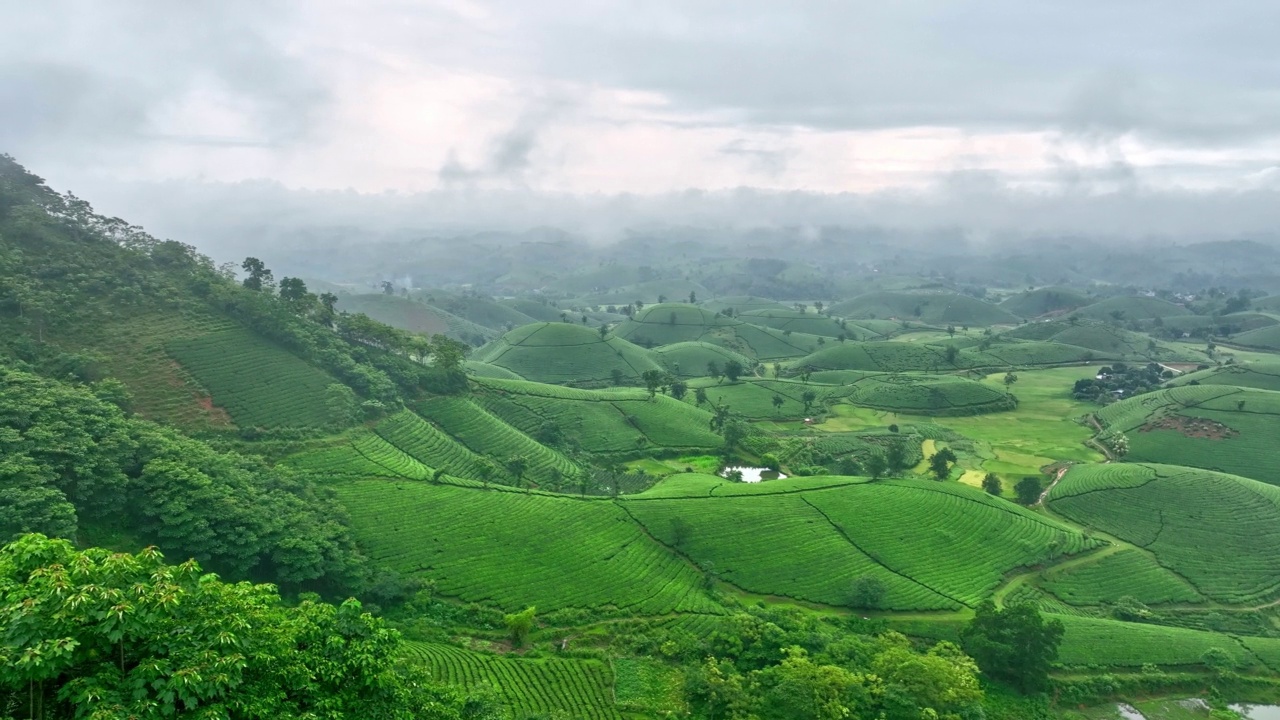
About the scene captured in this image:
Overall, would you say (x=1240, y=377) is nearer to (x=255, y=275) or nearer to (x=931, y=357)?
(x=931, y=357)

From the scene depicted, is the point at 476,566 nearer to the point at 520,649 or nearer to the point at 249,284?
the point at 520,649

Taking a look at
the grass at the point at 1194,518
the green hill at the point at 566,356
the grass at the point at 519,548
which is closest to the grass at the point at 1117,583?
the grass at the point at 1194,518

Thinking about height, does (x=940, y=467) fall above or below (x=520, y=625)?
above

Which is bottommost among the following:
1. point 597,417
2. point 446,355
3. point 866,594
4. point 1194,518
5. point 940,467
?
point 866,594

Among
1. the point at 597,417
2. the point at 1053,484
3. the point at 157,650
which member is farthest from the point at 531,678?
the point at 1053,484

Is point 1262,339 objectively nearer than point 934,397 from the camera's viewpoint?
No

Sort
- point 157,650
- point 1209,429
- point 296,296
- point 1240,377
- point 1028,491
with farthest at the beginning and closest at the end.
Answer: point 1240,377, point 1209,429, point 296,296, point 1028,491, point 157,650

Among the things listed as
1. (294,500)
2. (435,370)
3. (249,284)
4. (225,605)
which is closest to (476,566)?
(294,500)

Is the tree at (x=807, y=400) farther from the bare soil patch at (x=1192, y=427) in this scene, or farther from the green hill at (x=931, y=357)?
the bare soil patch at (x=1192, y=427)
